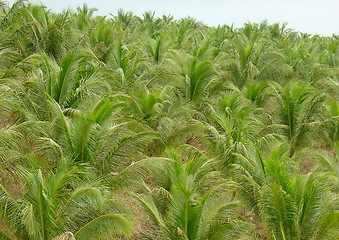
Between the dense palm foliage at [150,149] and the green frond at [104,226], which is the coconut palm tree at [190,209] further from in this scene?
the green frond at [104,226]

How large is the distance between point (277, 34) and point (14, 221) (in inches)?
1055

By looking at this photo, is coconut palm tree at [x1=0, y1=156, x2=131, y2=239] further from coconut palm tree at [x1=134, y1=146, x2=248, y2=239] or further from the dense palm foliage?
coconut palm tree at [x1=134, y1=146, x2=248, y2=239]

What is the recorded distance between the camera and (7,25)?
39.9ft

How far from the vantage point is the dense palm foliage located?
6.39m

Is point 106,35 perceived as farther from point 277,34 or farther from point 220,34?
point 277,34

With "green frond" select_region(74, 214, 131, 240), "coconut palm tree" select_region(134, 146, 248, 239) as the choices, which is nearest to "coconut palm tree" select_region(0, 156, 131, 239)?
"green frond" select_region(74, 214, 131, 240)

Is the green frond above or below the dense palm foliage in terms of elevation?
below

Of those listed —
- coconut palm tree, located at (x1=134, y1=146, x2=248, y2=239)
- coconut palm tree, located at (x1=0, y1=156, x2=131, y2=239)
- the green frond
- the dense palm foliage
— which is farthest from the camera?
the dense palm foliage

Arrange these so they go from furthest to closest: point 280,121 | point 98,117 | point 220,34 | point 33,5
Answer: point 220,34 < point 33,5 < point 280,121 < point 98,117

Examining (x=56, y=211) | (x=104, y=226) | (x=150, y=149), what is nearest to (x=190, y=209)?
(x=104, y=226)

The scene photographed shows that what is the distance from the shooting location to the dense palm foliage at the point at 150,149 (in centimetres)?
639

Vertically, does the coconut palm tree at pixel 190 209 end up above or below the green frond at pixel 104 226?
above

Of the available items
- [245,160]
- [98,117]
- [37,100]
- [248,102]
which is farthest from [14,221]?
[248,102]

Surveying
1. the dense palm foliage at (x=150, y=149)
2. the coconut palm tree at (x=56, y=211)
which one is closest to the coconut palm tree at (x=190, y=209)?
the dense palm foliage at (x=150, y=149)
